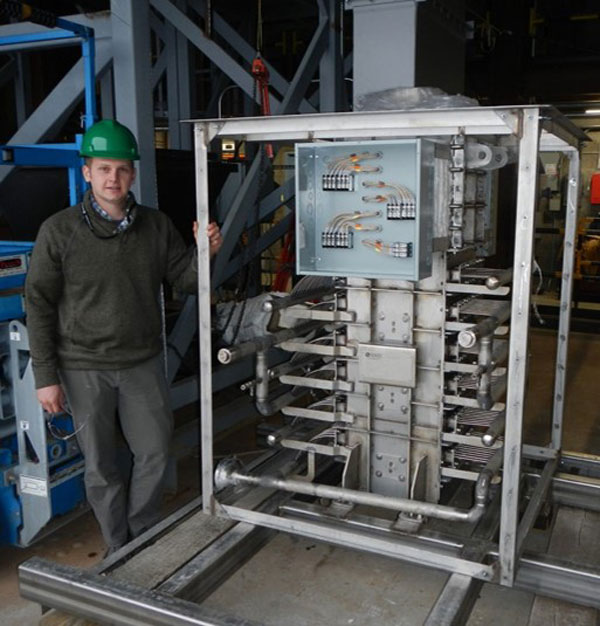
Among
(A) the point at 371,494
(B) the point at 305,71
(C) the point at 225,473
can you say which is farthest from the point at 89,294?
(B) the point at 305,71

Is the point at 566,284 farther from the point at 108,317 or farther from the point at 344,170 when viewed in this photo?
the point at 108,317

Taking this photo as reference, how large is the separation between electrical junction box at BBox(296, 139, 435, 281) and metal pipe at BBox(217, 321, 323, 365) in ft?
0.91

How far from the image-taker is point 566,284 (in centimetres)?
294

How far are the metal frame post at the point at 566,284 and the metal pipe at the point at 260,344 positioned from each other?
1061 millimetres

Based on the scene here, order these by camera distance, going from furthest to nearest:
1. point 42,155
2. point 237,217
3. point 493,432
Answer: point 237,217
point 42,155
point 493,432

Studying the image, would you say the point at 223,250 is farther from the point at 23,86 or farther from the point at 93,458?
the point at 23,86

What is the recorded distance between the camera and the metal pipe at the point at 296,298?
2.33 meters

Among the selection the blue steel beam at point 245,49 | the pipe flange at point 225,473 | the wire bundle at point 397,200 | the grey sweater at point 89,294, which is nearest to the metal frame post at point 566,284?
the wire bundle at point 397,200

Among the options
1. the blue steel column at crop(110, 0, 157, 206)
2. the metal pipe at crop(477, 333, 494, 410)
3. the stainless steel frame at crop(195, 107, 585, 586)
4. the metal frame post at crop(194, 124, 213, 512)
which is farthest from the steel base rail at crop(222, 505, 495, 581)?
the blue steel column at crop(110, 0, 157, 206)

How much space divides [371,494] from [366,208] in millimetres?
898

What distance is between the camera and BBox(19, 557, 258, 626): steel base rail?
6.07ft

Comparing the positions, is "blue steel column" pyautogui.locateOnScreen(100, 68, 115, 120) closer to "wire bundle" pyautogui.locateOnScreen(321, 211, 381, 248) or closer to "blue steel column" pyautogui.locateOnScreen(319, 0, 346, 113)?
"blue steel column" pyautogui.locateOnScreen(319, 0, 346, 113)

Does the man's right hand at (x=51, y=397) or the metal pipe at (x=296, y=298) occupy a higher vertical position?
the metal pipe at (x=296, y=298)

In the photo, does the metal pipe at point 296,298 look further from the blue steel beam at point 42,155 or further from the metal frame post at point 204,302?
the blue steel beam at point 42,155
